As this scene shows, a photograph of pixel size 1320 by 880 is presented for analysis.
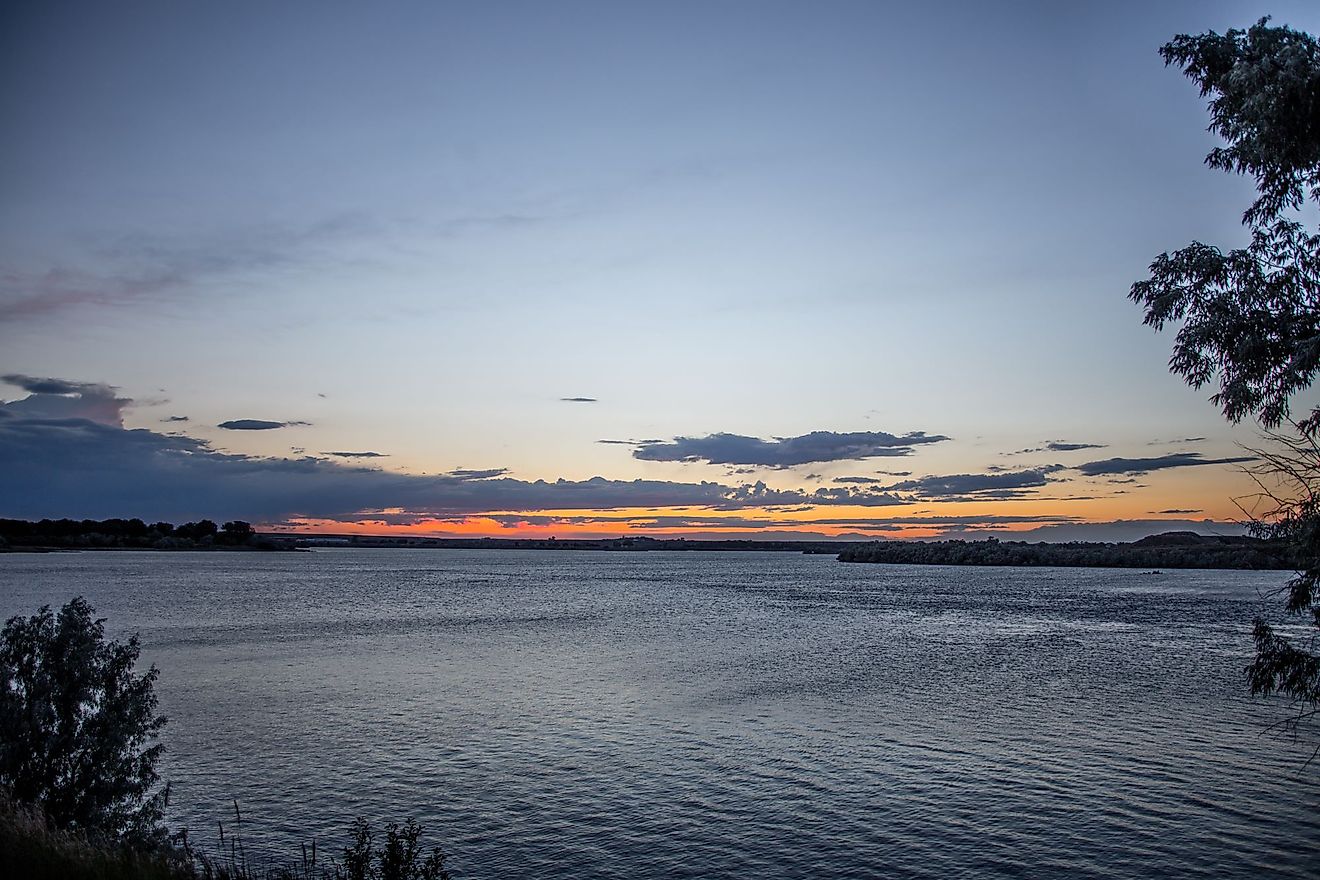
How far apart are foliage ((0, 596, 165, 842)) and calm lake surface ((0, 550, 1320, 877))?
2753 millimetres

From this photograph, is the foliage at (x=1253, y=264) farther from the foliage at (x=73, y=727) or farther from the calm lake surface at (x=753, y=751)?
the foliage at (x=73, y=727)

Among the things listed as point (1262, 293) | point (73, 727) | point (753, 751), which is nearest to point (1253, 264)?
point (1262, 293)

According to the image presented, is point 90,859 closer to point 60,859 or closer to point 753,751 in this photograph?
point 60,859

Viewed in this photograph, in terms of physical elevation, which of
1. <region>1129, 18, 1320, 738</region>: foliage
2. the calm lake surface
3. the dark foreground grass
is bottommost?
the calm lake surface

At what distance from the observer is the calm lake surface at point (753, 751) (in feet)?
60.1

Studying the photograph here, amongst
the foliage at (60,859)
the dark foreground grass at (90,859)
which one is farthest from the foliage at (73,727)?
the foliage at (60,859)

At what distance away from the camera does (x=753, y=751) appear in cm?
2606

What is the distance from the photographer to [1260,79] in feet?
50.3

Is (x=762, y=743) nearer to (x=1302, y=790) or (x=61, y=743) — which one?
(x=1302, y=790)

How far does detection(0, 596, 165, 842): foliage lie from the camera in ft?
54.4

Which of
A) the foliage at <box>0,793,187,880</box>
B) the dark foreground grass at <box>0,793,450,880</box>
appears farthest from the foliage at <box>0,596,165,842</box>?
the foliage at <box>0,793,187,880</box>

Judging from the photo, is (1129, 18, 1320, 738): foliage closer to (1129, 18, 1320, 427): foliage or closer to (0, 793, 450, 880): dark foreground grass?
(1129, 18, 1320, 427): foliage

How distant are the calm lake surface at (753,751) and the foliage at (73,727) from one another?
2753mm

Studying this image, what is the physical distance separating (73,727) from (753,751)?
56.7 feet
